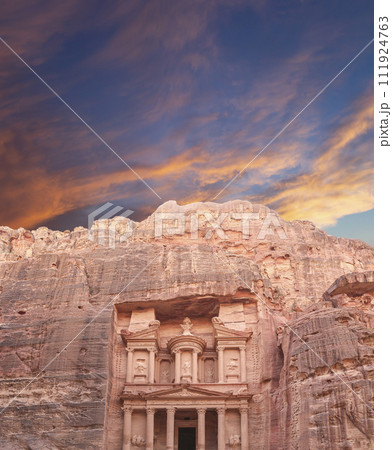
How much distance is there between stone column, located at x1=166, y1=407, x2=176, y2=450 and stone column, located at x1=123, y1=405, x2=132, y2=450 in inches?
85.1

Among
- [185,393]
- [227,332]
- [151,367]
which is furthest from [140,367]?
[227,332]

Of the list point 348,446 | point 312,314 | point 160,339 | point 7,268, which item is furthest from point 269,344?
point 7,268

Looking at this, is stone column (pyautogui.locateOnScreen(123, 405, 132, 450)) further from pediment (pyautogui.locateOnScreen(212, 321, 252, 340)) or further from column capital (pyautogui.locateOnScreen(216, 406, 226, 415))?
pediment (pyautogui.locateOnScreen(212, 321, 252, 340))

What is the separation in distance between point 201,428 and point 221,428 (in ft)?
3.75

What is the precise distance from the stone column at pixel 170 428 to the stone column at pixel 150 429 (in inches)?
34.0

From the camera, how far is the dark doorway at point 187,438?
3406 centimetres

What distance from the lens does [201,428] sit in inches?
1260

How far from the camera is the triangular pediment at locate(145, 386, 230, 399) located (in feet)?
107

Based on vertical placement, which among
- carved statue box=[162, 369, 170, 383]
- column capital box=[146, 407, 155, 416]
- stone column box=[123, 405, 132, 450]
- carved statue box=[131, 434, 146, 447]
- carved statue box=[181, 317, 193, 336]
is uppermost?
carved statue box=[181, 317, 193, 336]

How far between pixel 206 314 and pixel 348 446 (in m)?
14.1

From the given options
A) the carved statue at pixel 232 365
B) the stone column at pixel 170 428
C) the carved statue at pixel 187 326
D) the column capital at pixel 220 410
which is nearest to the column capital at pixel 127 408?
the stone column at pixel 170 428

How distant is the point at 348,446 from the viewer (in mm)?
25297

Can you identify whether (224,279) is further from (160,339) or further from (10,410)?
(10,410)

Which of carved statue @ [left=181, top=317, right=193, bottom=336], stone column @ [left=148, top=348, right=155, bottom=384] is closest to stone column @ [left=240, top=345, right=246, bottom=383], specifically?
carved statue @ [left=181, top=317, right=193, bottom=336]
